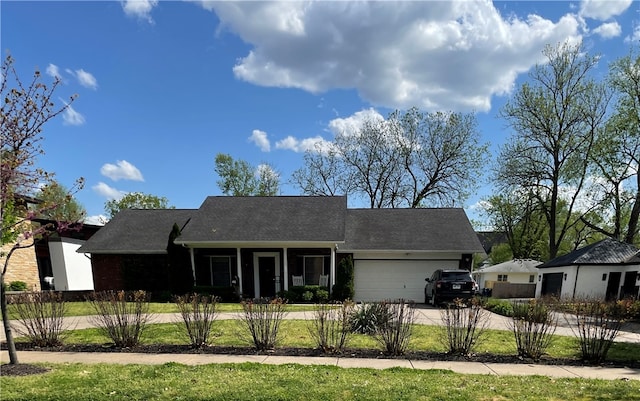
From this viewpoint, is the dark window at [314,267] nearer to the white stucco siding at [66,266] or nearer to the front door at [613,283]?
the front door at [613,283]

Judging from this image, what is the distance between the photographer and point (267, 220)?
1942 centimetres

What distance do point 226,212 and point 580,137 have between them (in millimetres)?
25311

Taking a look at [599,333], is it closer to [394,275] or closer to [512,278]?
[394,275]

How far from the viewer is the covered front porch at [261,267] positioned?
61.8 ft

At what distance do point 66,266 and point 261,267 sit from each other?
14.3 m

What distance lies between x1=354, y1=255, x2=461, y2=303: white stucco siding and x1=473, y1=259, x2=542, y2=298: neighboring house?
10.7 meters

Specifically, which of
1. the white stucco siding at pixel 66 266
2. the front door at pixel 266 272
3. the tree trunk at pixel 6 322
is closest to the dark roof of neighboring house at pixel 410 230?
the front door at pixel 266 272

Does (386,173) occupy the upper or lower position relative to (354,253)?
upper

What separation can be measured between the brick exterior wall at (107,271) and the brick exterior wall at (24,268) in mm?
7120

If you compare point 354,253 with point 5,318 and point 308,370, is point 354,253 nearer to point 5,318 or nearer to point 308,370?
point 308,370

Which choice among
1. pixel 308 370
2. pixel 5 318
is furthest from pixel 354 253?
pixel 5 318

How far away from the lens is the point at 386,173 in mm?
34562

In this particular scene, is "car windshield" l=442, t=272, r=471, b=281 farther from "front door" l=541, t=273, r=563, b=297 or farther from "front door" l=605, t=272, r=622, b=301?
"front door" l=605, t=272, r=622, b=301

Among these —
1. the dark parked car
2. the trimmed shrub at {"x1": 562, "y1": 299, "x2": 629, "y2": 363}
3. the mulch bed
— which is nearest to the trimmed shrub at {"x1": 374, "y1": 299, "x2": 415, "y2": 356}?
the mulch bed
